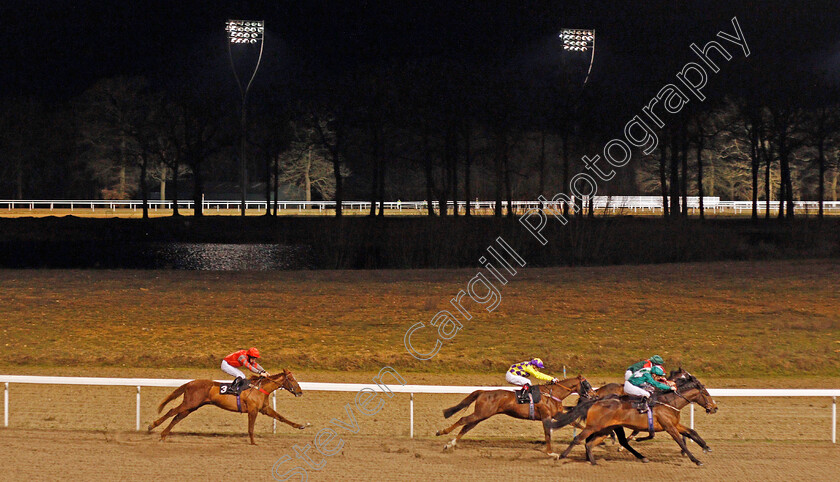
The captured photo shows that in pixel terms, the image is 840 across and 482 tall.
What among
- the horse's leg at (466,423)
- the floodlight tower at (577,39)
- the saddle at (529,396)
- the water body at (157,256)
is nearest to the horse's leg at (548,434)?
the saddle at (529,396)

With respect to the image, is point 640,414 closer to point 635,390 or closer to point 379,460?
point 635,390

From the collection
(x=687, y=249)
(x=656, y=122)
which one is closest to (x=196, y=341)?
(x=687, y=249)

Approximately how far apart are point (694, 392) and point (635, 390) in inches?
24.5

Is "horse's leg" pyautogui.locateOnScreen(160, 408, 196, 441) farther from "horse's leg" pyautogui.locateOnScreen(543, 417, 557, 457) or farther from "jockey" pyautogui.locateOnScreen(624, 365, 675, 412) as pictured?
"jockey" pyautogui.locateOnScreen(624, 365, 675, 412)

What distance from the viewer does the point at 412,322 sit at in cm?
1789

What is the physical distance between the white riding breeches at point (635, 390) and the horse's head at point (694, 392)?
41 cm

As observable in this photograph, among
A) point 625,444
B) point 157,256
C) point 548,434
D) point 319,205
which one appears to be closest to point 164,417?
point 548,434

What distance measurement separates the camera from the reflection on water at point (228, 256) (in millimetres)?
31142

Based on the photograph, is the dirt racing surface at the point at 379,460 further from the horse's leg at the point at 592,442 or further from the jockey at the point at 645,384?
the jockey at the point at 645,384

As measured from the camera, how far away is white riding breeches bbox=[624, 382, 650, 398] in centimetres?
813

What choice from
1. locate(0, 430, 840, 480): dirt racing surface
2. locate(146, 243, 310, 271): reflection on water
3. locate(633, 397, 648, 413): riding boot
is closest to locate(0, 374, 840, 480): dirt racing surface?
locate(0, 430, 840, 480): dirt racing surface

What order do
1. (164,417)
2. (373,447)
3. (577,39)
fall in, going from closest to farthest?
(164,417) < (373,447) < (577,39)

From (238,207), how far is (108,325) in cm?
5255

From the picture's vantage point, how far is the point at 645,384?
823cm
